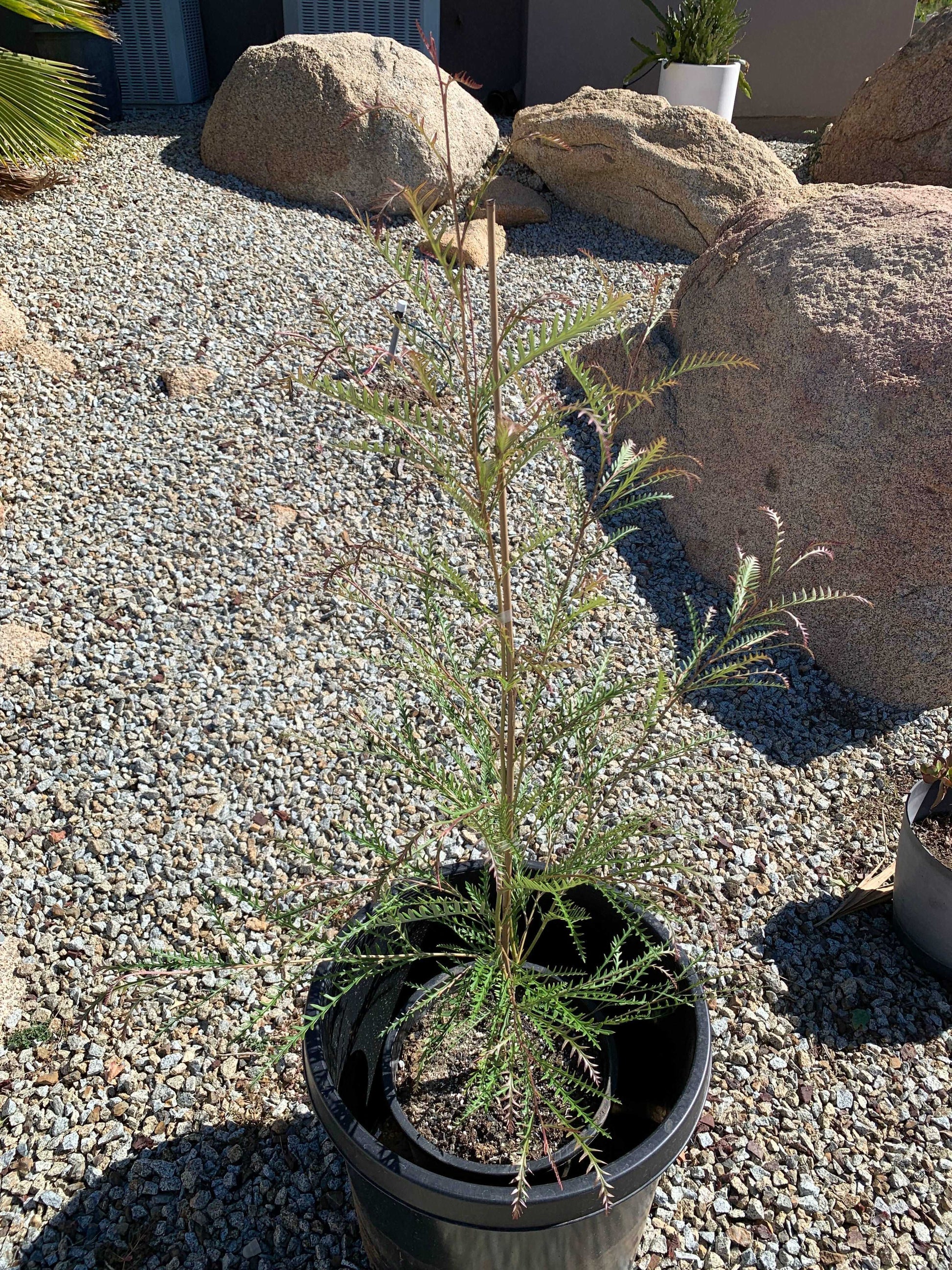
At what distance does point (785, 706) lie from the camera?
3.13 metres

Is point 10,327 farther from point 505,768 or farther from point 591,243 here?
point 505,768

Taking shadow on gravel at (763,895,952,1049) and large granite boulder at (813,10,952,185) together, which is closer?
shadow on gravel at (763,895,952,1049)

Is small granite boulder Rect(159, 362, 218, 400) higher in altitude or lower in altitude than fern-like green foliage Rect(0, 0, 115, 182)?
lower

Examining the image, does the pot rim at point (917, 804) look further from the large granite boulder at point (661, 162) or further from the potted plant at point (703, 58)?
the potted plant at point (703, 58)

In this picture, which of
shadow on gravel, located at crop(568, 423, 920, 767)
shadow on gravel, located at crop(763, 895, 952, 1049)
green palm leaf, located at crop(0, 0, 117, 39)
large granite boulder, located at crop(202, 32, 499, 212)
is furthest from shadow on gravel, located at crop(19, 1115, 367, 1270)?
large granite boulder, located at crop(202, 32, 499, 212)

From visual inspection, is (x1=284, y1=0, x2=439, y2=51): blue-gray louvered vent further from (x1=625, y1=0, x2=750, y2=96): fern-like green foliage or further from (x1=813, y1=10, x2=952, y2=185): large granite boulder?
(x1=813, y1=10, x2=952, y2=185): large granite boulder

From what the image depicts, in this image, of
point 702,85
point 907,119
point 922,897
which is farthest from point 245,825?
point 702,85

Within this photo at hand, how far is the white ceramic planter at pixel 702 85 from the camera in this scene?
7.12 meters

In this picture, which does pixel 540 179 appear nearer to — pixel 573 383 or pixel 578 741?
pixel 573 383

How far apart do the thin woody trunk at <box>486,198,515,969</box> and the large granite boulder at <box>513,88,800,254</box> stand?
5.14 m

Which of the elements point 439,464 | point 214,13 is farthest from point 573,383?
point 214,13

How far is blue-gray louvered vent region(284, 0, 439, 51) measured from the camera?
7348mm

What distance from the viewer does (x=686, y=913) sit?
2445 millimetres

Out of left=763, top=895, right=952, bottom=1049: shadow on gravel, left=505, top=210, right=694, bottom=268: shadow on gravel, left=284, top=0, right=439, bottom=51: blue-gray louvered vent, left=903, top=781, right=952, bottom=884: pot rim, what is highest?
left=284, top=0, right=439, bottom=51: blue-gray louvered vent
